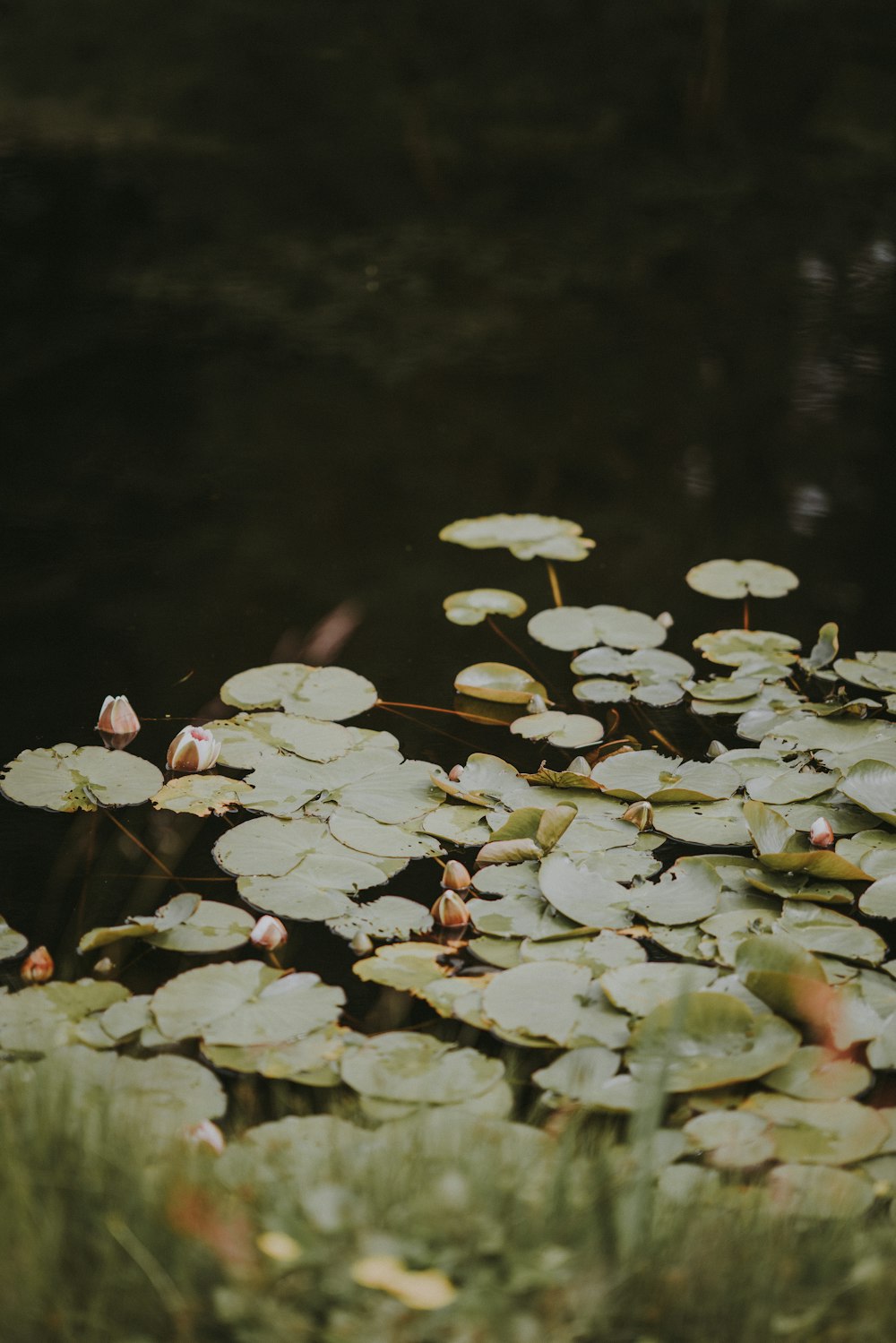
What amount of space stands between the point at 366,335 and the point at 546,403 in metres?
0.60

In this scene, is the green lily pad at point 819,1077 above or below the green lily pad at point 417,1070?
below

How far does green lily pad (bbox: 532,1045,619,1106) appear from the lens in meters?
1.11

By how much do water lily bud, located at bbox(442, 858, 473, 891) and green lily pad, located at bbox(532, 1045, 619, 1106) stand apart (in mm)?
260

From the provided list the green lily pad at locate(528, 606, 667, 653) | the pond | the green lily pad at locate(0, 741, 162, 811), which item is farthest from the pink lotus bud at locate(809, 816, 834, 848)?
the green lily pad at locate(0, 741, 162, 811)

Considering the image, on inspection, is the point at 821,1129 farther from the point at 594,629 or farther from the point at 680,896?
the point at 594,629

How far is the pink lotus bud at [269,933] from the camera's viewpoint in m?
1.28

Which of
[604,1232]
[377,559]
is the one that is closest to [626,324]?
[377,559]

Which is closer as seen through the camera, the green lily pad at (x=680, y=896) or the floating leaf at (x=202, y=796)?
the green lily pad at (x=680, y=896)

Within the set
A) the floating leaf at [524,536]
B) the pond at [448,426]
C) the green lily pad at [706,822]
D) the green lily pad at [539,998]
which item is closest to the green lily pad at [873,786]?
the pond at [448,426]

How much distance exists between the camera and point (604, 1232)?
843 millimetres

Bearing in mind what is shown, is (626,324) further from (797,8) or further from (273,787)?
(797,8)

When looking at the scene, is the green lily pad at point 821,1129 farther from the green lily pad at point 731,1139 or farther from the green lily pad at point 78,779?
the green lily pad at point 78,779

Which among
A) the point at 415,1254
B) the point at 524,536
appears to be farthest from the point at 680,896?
the point at 524,536

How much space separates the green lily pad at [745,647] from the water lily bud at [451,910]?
0.69m
